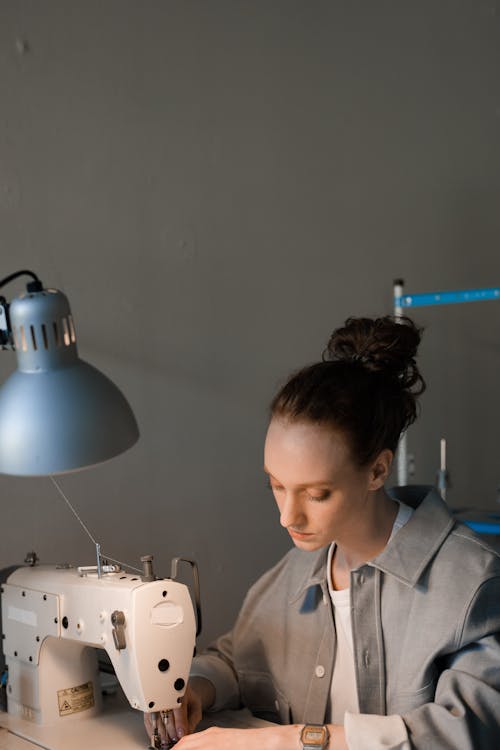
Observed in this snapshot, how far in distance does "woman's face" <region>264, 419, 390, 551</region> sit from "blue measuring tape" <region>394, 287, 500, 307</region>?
4.98 ft

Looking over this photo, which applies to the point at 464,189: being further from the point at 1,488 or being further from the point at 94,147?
the point at 1,488

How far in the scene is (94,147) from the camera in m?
2.55

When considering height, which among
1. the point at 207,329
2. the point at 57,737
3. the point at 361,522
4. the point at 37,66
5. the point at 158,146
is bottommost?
the point at 57,737

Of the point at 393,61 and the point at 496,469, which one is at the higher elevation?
the point at 393,61

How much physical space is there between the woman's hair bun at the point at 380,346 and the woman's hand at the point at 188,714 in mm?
682

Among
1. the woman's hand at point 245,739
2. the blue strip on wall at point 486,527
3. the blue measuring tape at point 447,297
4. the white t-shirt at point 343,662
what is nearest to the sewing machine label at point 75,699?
the woman's hand at point 245,739

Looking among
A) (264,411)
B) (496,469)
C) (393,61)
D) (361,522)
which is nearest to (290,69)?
(393,61)

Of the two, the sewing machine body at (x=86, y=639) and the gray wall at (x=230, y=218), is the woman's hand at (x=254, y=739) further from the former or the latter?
the gray wall at (x=230, y=218)

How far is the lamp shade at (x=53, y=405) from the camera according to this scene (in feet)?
4.02

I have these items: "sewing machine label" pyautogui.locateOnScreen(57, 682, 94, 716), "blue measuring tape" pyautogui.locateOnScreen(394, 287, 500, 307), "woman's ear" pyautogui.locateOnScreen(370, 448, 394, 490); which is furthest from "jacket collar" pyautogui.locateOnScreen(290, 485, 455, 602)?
"blue measuring tape" pyautogui.locateOnScreen(394, 287, 500, 307)

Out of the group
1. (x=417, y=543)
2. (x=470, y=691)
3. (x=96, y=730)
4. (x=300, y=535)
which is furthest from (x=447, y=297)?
(x=96, y=730)

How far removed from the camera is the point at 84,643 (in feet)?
5.36

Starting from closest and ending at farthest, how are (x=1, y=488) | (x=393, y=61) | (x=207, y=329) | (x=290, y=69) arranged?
(x=1, y=488)
(x=207, y=329)
(x=290, y=69)
(x=393, y=61)

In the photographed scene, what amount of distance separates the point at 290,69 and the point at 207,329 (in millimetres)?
957
